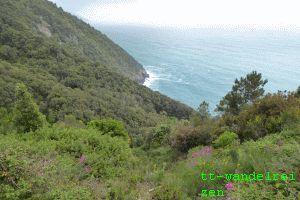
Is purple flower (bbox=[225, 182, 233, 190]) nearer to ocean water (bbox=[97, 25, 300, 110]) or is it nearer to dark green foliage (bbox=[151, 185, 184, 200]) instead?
dark green foliage (bbox=[151, 185, 184, 200])

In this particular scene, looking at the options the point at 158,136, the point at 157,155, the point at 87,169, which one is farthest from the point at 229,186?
the point at 158,136

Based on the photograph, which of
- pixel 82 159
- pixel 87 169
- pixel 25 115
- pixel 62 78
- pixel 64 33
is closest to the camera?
pixel 87 169

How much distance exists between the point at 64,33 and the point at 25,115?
98641 millimetres

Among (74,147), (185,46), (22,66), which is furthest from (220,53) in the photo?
(74,147)

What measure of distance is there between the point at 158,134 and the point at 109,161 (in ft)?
40.7

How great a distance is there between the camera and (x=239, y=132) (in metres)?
13.8

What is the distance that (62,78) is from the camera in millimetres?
65188

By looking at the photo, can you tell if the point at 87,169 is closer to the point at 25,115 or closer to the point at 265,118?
the point at 265,118

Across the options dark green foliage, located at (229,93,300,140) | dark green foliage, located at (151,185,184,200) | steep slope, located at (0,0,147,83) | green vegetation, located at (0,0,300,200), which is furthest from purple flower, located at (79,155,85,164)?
steep slope, located at (0,0,147,83)

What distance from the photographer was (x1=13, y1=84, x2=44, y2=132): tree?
51.5ft

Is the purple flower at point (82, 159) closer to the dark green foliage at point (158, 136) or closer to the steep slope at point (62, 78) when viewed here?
the dark green foliage at point (158, 136)

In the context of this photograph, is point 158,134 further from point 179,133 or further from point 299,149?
point 299,149

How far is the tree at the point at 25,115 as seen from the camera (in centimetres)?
1569

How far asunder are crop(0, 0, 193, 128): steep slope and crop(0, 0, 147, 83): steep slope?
0.81ft
